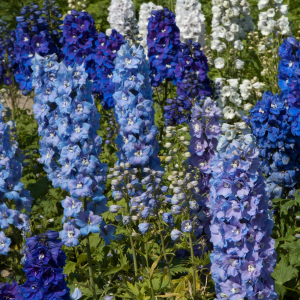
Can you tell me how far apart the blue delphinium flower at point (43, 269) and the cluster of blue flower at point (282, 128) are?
221 cm

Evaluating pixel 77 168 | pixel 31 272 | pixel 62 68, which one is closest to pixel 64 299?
pixel 31 272

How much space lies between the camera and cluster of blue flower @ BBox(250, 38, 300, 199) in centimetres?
405

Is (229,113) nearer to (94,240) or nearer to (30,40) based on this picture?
(94,240)

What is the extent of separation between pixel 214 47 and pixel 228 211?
4.20 meters

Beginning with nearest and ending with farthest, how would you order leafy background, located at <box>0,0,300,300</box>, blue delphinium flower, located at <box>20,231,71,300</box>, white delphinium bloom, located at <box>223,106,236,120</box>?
blue delphinium flower, located at <box>20,231,71,300</box>, leafy background, located at <box>0,0,300,300</box>, white delphinium bloom, located at <box>223,106,236,120</box>

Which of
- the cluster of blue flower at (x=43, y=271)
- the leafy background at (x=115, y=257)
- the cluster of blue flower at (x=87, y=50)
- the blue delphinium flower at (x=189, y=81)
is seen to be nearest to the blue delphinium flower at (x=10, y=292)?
the cluster of blue flower at (x=43, y=271)

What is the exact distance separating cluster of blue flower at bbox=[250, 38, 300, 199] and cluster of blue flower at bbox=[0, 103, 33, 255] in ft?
7.06

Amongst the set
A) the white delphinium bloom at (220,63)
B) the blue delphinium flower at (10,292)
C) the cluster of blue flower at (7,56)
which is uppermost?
the cluster of blue flower at (7,56)

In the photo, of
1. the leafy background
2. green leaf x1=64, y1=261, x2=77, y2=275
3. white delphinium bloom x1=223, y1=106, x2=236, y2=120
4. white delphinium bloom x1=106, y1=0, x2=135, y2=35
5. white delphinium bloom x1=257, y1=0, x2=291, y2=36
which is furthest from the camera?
white delphinium bloom x1=106, y1=0, x2=135, y2=35

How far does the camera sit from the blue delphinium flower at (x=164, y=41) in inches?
210

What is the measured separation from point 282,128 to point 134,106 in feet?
4.46

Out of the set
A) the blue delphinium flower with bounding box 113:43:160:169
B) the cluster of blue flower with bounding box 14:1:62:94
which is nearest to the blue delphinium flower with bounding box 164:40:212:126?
the blue delphinium flower with bounding box 113:43:160:169

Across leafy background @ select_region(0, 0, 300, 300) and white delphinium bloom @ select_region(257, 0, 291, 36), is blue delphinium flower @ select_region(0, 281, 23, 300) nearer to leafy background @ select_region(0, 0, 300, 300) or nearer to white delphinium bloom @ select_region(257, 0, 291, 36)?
leafy background @ select_region(0, 0, 300, 300)

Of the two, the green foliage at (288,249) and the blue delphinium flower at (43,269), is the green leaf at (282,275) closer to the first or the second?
the green foliage at (288,249)
